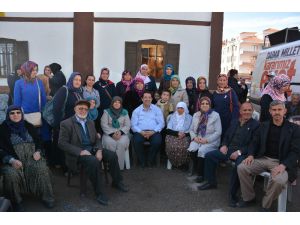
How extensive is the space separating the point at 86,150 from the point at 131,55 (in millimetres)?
6347

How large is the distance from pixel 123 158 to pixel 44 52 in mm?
6300

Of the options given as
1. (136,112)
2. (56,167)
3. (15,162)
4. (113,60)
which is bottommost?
(56,167)

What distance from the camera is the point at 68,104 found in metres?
4.42

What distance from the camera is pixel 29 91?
4422 mm

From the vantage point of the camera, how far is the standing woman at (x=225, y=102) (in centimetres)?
474

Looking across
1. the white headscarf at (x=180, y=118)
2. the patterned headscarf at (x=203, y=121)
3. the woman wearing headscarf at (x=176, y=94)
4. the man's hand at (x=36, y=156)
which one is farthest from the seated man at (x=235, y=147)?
the man's hand at (x=36, y=156)

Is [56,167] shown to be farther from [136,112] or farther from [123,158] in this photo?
[136,112]

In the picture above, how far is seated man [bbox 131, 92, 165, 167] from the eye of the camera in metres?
5.00

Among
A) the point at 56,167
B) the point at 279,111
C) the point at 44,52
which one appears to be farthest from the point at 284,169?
the point at 44,52

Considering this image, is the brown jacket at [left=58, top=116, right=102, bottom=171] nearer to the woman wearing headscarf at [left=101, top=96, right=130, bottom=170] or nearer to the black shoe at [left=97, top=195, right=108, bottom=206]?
the black shoe at [left=97, top=195, right=108, bottom=206]

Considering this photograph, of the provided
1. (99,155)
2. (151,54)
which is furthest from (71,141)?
(151,54)

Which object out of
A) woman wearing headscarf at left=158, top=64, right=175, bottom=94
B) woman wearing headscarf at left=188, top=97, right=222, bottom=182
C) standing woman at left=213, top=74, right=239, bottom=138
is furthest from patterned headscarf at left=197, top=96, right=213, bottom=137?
woman wearing headscarf at left=158, top=64, right=175, bottom=94

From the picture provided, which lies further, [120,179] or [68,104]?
[68,104]

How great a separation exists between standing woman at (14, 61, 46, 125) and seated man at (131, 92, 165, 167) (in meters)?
1.59
